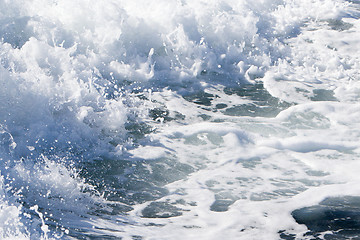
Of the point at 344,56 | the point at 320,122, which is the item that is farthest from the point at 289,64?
the point at 320,122

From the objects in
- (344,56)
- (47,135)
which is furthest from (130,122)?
(344,56)

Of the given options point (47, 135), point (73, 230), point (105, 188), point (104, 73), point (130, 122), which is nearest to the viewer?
point (73, 230)

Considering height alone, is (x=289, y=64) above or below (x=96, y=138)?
above

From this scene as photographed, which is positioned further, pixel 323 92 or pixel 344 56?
pixel 344 56

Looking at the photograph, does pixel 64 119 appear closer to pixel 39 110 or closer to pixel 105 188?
pixel 39 110

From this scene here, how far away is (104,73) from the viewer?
8375 mm

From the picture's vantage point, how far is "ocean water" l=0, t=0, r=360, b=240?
478cm

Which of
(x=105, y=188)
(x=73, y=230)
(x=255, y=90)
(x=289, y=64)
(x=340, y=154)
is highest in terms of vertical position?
(x=289, y=64)

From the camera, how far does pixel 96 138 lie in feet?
20.7

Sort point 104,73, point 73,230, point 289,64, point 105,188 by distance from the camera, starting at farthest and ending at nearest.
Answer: point 289,64
point 104,73
point 105,188
point 73,230

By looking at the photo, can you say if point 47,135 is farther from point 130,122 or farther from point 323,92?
point 323,92

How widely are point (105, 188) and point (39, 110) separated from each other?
1.73 meters

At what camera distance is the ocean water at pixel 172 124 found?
478cm

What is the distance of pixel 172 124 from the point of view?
282 inches
